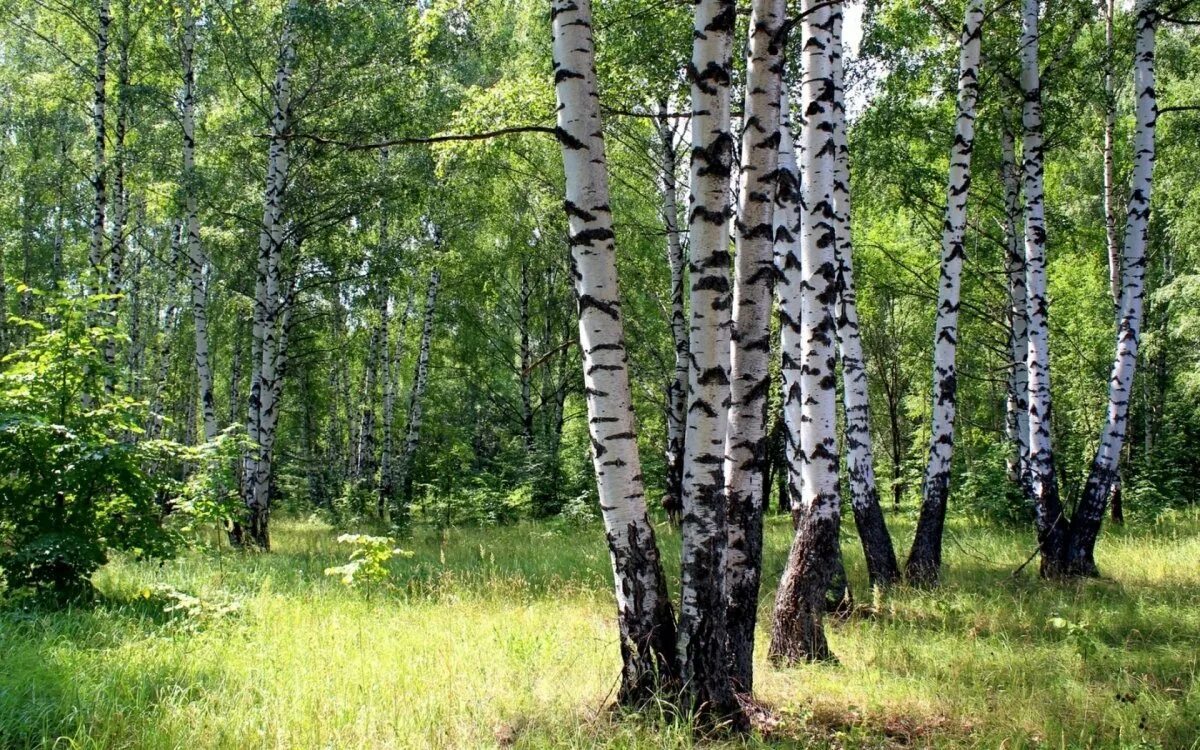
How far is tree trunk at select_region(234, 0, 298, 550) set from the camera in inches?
462

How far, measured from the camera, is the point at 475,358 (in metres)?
23.6

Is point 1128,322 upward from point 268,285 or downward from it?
downward

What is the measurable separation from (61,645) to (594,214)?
4259 mm

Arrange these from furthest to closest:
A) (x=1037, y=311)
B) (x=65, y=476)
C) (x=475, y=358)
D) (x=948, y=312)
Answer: (x=475, y=358)
(x=1037, y=311)
(x=948, y=312)
(x=65, y=476)

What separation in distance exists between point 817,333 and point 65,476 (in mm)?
6047

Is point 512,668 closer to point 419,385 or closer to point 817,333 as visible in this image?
point 817,333

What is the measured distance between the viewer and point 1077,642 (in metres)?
5.21

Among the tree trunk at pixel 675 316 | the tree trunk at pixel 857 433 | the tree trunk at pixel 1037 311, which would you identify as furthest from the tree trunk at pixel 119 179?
the tree trunk at pixel 1037 311

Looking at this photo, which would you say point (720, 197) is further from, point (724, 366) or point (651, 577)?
point (651, 577)

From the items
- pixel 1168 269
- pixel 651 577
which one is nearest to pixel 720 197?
pixel 651 577

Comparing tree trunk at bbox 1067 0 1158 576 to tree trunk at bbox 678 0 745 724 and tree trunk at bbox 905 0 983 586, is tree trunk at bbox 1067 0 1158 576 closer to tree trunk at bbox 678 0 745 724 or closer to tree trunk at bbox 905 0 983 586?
tree trunk at bbox 905 0 983 586

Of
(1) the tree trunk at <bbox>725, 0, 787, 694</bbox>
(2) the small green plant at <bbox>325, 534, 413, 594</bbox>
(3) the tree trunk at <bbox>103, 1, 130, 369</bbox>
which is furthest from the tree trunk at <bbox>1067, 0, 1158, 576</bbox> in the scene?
(3) the tree trunk at <bbox>103, 1, 130, 369</bbox>

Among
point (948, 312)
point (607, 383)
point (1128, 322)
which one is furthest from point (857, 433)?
point (607, 383)

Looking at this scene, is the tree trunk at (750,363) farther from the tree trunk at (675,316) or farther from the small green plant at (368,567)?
the tree trunk at (675,316)
